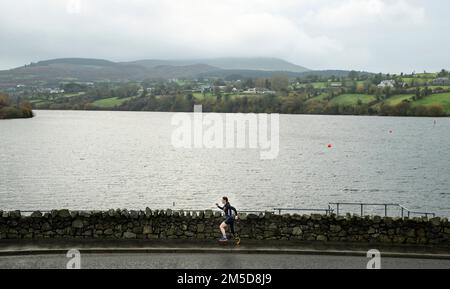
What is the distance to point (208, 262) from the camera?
16.4 metres

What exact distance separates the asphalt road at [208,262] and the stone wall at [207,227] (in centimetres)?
165

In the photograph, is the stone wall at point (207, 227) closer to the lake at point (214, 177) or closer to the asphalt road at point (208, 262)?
the asphalt road at point (208, 262)

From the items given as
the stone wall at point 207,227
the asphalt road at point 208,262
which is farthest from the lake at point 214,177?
the asphalt road at point 208,262

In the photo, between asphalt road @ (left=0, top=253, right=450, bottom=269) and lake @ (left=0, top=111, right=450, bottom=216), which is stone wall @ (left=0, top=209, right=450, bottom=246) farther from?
lake @ (left=0, top=111, right=450, bottom=216)

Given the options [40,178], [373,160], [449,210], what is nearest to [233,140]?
[373,160]

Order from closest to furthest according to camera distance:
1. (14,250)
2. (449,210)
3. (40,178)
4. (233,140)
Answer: (14,250)
(449,210)
(40,178)
(233,140)

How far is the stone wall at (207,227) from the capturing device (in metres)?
18.4

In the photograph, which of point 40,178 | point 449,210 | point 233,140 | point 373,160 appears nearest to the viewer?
point 449,210

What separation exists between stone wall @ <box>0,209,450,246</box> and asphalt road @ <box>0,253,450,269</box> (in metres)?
1.65

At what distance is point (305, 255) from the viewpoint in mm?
17266

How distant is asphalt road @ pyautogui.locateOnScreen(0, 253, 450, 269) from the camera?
52.1 ft

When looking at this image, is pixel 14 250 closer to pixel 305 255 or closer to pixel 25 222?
pixel 25 222

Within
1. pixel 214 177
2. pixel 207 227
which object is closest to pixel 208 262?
pixel 207 227
